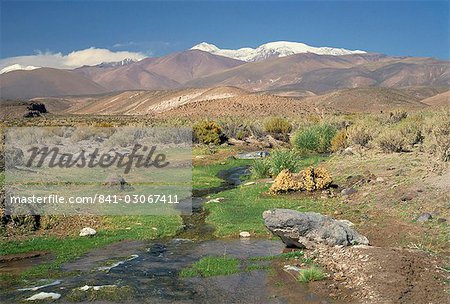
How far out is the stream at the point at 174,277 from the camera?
436 inches

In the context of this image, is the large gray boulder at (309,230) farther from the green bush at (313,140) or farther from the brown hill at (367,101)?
the brown hill at (367,101)

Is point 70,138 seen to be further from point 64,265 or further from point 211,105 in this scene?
point 211,105

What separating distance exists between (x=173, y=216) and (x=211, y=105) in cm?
8748

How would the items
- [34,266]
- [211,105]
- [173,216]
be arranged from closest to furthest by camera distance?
[34,266] < [173,216] < [211,105]

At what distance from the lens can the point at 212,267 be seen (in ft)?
43.3

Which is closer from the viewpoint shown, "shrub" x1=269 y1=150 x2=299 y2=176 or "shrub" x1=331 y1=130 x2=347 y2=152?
"shrub" x1=269 y1=150 x2=299 y2=176

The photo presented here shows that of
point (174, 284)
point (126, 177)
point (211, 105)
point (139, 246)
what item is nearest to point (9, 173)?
point (126, 177)

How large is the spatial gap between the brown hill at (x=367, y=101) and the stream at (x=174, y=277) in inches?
4531

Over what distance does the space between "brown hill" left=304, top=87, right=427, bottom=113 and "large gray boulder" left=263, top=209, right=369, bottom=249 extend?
115584mm

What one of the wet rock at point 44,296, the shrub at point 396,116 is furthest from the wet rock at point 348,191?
the shrub at point 396,116

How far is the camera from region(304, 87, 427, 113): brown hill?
131 m

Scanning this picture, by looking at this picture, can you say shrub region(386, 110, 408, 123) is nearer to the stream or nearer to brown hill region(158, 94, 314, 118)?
the stream

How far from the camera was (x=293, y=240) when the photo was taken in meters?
14.6

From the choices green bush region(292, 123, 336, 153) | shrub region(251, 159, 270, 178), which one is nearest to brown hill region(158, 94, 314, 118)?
green bush region(292, 123, 336, 153)
